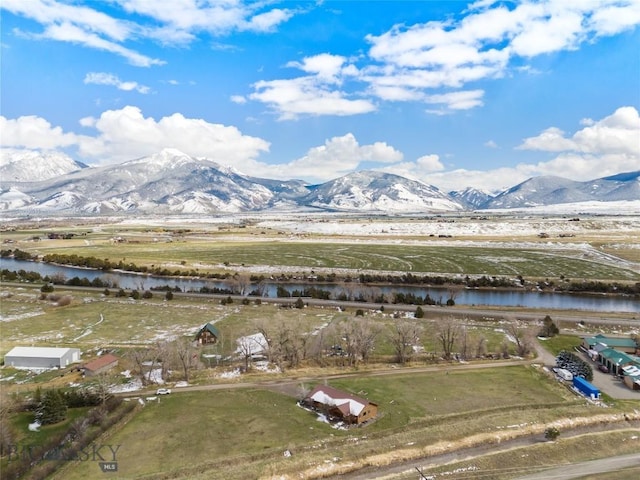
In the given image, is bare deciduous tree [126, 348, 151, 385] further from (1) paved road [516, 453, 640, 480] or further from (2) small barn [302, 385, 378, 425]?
(1) paved road [516, 453, 640, 480]

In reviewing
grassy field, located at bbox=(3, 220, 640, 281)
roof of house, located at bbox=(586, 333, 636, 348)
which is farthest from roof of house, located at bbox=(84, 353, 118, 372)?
grassy field, located at bbox=(3, 220, 640, 281)

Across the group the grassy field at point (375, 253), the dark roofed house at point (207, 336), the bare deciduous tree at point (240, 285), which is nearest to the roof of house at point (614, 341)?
the grassy field at point (375, 253)

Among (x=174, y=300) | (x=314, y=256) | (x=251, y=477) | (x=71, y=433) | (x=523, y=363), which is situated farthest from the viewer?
Result: (x=314, y=256)

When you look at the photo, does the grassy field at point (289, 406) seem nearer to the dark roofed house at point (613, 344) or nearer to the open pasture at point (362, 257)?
the dark roofed house at point (613, 344)

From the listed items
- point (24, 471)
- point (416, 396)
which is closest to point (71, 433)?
point (24, 471)

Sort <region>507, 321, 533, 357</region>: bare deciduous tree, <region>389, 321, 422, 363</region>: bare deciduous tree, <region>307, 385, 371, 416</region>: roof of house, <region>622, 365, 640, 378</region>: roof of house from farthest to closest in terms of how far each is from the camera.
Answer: <region>507, 321, 533, 357</region>: bare deciduous tree < <region>389, 321, 422, 363</region>: bare deciduous tree < <region>622, 365, 640, 378</region>: roof of house < <region>307, 385, 371, 416</region>: roof of house

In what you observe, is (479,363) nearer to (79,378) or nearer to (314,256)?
(79,378)
